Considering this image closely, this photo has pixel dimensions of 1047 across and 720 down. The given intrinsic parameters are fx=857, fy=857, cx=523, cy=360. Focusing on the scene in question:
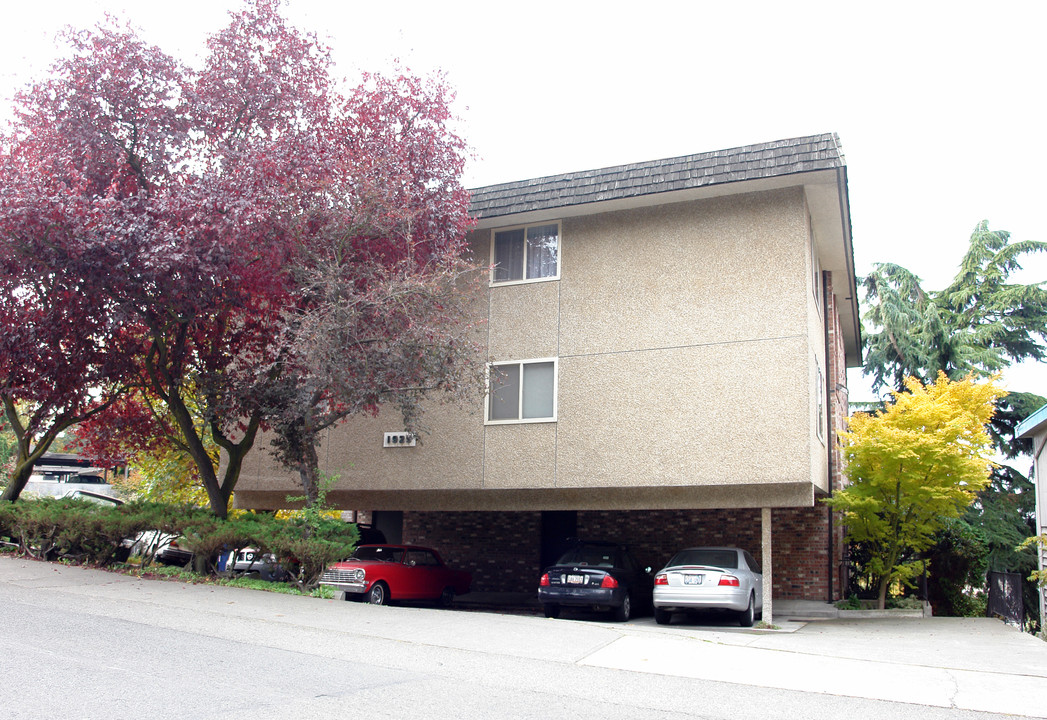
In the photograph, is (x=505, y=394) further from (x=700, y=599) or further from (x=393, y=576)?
(x=700, y=599)

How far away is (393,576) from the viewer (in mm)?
15242

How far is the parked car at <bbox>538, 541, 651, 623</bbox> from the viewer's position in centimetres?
1441

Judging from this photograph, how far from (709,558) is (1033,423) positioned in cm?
920

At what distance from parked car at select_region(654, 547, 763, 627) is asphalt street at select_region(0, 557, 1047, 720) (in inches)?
32.2

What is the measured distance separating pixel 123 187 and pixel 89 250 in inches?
84.1

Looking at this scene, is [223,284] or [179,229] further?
[223,284]

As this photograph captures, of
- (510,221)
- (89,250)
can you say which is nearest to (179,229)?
(89,250)

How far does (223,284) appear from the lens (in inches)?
544

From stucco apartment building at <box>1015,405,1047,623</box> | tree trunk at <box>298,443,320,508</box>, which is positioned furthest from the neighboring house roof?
tree trunk at <box>298,443,320,508</box>

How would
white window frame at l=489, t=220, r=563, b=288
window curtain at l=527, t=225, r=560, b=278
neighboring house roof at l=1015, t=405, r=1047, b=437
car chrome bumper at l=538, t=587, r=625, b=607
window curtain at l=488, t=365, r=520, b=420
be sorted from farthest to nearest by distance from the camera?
neighboring house roof at l=1015, t=405, r=1047, b=437 < window curtain at l=527, t=225, r=560, b=278 < white window frame at l=489, t=220, r=563, b=288 < window curtain at l=488, t=365, r=520, b=420 < car chrome bumper at l=538, t=587, r=625, b=607

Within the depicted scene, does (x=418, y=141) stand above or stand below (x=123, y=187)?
above

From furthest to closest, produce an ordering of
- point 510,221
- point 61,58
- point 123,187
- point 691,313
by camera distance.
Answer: point 510,221 → point 691,313 → point 123,187 → point 61,58

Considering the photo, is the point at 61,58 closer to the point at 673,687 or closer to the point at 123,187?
the point at 123,187

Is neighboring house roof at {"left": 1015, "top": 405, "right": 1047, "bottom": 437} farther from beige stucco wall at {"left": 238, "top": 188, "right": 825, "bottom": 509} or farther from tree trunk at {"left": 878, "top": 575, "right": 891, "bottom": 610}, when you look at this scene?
beige stucco wall at {"left": 238, "top": 188, "right": 825, "bottom": 509}
